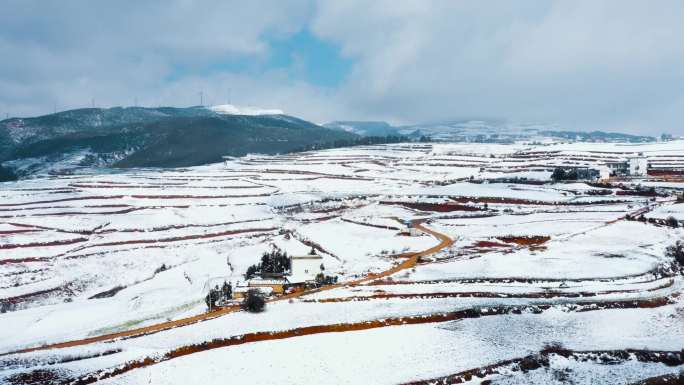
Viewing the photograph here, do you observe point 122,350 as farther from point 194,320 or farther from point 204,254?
point 204,254

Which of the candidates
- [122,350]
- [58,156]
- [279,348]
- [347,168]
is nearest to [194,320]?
[122,350]

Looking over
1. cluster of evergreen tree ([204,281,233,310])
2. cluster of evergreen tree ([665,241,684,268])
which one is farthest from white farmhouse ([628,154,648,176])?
cluster of evergreen tree ([204,281,233,310])

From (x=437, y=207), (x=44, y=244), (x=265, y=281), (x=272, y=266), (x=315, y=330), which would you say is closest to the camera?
(x=315, y=330)

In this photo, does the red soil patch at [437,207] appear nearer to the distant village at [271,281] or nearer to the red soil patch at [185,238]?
the red soil patch at [185,238]

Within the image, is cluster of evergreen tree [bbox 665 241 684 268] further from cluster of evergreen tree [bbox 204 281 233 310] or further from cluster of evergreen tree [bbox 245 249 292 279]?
cluster of evergreen tree [bbox 204 281 233 310]

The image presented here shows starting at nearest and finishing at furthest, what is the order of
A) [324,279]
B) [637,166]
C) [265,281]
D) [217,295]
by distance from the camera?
[217,295] < [265,281] < [324,279] < [637,166]

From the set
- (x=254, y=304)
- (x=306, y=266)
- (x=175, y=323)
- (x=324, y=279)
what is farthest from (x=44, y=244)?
(x=254, y=304)

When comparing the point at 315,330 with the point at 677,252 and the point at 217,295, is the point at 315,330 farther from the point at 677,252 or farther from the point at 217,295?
the point at 677,252
